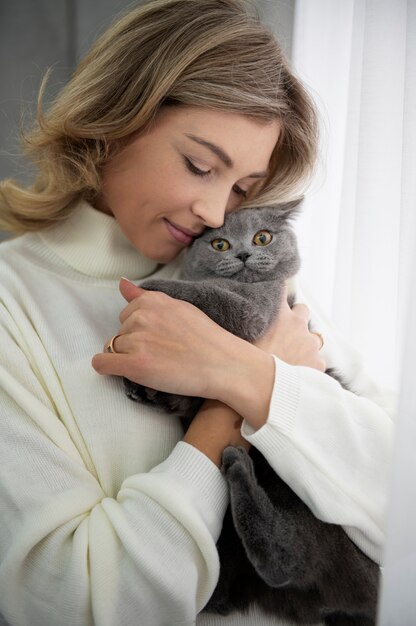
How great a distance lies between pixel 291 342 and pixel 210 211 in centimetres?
32

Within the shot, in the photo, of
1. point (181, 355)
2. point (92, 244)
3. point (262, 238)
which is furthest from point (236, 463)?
point (92, 244)

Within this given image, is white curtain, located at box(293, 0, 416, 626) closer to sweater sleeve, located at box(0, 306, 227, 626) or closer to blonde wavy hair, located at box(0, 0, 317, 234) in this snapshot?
blonde wavy hair, located at box(0, 0, 317, 234)

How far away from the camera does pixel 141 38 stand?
4.07 ft

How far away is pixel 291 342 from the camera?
3.88ft

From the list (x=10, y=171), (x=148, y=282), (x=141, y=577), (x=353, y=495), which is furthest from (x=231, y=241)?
(x=10, y=171)

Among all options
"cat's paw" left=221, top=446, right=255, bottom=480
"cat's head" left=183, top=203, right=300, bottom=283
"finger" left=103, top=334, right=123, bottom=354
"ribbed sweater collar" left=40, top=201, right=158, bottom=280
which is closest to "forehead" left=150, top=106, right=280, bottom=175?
"cat's head" left=183, top=203, right=300, bottom=283

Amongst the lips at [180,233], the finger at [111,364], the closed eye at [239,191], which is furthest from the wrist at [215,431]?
the closed eye at [239,191]

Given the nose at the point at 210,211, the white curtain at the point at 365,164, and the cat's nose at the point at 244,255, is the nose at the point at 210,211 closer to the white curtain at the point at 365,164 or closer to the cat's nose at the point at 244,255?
the cat's nose at the point at 244,255

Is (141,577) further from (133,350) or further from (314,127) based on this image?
(314,127)

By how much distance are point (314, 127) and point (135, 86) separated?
468 mm

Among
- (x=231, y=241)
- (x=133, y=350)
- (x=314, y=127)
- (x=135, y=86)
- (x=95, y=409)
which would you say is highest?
(x=135, y=86)

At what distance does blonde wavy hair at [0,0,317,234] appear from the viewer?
1.19 metres

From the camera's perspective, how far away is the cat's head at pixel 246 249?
123cm

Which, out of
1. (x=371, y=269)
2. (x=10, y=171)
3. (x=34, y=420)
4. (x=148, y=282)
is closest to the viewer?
(x=34, y=420)
